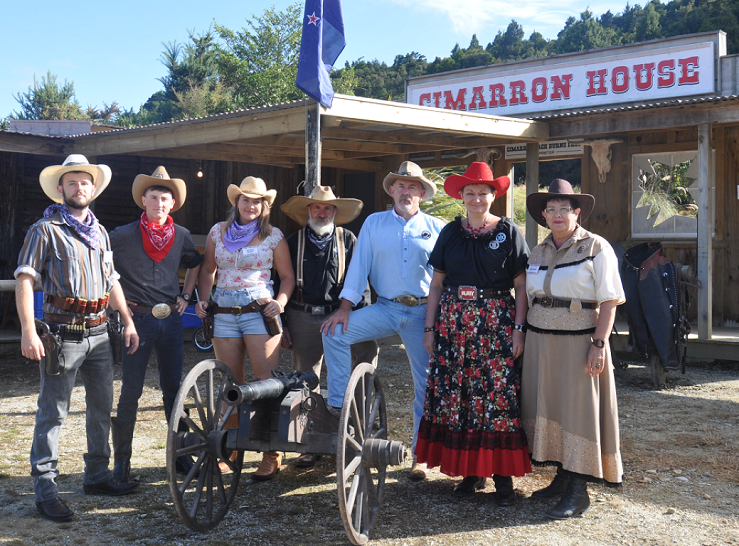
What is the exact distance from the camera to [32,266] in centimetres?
373

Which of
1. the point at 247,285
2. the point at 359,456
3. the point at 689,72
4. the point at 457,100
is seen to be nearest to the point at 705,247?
the point at 689,72

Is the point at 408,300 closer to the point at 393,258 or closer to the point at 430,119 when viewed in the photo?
the point at 393,258

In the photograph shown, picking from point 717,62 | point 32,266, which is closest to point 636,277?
point 717,62

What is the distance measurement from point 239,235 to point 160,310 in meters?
0.67

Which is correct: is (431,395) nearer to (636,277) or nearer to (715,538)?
(715,538)

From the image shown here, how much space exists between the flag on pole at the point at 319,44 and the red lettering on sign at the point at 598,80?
656 cm

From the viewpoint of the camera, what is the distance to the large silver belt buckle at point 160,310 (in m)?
4.36

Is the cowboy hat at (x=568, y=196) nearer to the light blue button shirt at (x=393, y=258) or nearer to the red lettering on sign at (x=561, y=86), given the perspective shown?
the light blue button shirt at (x=393, y=258)

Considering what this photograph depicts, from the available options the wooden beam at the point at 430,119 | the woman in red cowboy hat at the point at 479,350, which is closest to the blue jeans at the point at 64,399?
the woman in red cowboy hat at the point at 479,350

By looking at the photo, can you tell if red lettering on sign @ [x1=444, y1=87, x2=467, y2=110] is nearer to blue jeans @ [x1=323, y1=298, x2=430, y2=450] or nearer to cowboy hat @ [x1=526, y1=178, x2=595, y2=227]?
cowboy hat @ [x1=526, y1=178, x2=595, y2=227]

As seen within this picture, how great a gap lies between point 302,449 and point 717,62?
1002 centimetres

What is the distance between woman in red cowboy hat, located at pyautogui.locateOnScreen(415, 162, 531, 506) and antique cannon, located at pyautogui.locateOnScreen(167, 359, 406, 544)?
503 millimetres

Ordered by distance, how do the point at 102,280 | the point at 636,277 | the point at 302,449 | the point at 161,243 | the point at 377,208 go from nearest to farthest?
the point at 302,449
the point at 102,280
the point at 161,243
the point at 636,277
the point at 377,208

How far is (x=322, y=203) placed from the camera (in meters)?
4.79
